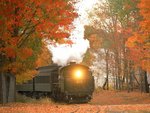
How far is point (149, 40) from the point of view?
114 ft

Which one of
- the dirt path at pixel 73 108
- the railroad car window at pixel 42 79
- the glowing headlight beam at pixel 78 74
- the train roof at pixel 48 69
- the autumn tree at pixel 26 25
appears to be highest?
the autumn tree at pixel 26 25

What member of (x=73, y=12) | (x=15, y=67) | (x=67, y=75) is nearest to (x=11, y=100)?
(x=15, y=67)

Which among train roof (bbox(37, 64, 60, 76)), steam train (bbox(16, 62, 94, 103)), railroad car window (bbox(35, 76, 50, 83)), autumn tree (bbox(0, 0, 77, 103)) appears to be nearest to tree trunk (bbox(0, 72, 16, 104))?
autumn tree (bbox(0, 0, 77, 103))

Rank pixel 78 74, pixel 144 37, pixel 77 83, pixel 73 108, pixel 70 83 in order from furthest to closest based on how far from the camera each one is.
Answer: pixel 144 37 → pixel 78 74 → pixel 77 83 → pixel 70 83 → pixel 73 108

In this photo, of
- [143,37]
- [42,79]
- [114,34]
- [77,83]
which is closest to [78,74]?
[77,83]

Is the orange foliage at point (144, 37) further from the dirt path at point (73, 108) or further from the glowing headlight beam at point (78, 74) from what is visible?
the dirt path at point (73, 108)

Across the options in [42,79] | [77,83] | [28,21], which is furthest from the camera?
[42,79]

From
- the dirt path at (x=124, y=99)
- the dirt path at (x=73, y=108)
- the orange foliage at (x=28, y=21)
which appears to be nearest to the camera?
the dirt path at (x=73, y=108)

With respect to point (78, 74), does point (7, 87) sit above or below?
below

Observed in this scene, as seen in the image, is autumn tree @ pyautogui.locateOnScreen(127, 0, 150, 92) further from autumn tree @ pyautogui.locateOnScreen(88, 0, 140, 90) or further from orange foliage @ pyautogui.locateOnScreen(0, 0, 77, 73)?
autumn tree @ pyautogui.locateOnScreen(88, 0, 140, 90)

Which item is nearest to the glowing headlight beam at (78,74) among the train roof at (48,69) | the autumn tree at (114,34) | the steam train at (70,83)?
the steam train at (70,83)

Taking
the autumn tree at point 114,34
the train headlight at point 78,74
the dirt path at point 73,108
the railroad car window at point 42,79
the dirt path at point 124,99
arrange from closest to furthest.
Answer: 1. the dirt path at point 73,108
2. the train headlight at point 78,74
3. the railroad car window at point 42,79
4. the dirt path at point 124,99
5. the autumn tree at point 114,34

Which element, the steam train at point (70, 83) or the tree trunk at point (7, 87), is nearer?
the tree trunk at point (7, 87)

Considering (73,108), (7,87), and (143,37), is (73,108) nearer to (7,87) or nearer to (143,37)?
(7,87)
